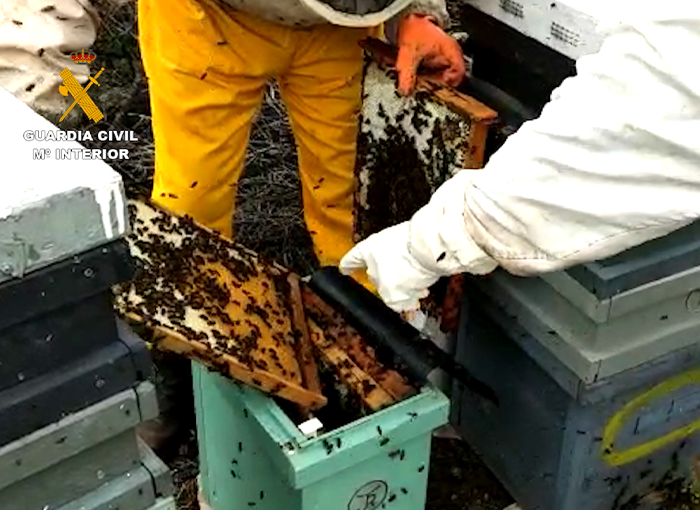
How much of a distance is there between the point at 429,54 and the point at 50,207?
1091 mm

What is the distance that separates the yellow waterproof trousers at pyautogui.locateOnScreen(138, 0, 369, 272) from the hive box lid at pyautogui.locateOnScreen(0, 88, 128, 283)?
Answer: 1.01m

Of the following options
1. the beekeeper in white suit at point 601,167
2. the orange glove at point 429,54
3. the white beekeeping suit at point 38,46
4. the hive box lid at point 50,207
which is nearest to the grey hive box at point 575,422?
the beekeeper in white suit at point 601,167

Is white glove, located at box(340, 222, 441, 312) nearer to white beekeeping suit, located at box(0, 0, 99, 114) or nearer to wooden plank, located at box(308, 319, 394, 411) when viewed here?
wooden plank, located at box(308, 319, 394, 411)

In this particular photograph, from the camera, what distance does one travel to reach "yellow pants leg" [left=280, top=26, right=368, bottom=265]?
2.26 meters

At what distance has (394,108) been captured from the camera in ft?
6.41

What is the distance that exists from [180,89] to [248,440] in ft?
2.88

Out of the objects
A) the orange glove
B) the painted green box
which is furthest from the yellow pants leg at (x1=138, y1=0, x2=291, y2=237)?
the painted green box

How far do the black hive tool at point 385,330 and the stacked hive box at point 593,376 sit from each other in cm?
10

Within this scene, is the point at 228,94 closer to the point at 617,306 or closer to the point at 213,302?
the point at 213,302

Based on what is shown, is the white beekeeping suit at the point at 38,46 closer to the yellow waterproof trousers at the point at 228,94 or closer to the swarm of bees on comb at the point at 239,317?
the yellow waterproof trousers at the point at 228,94

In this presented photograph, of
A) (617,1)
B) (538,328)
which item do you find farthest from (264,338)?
(617,1)

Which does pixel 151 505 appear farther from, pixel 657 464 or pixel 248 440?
pixel 657 464

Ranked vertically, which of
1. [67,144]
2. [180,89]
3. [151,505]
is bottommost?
[151,505]

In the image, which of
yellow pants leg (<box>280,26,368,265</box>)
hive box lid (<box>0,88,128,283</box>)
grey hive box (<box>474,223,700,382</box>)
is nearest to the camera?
hive box lid (<box>0,88,128,283</box>)
